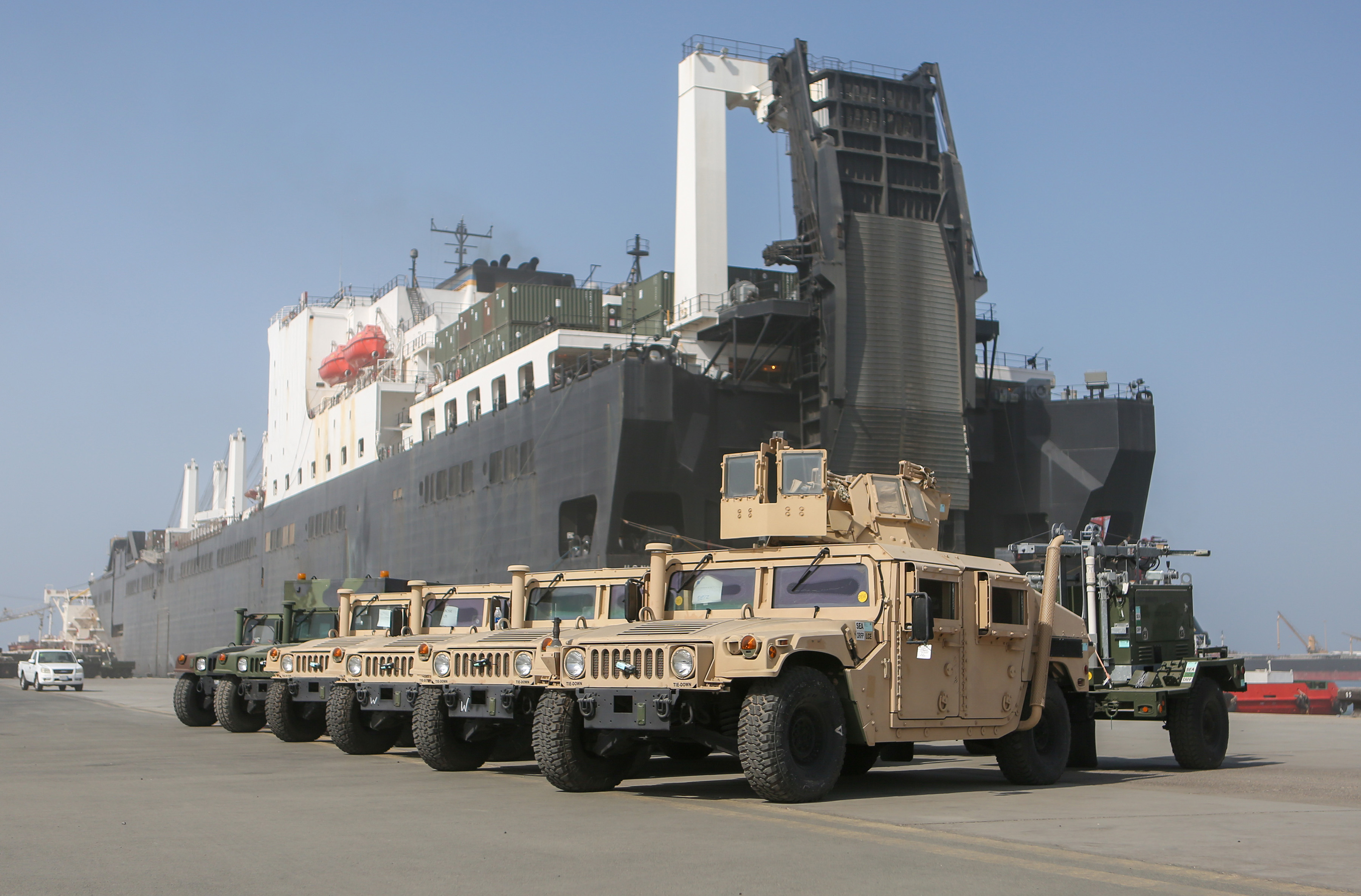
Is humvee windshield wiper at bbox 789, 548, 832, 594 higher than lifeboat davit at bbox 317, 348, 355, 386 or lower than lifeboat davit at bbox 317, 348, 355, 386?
lower

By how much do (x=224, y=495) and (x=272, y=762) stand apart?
78.5 metres

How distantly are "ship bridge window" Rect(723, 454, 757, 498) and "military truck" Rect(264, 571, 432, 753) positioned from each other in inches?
191

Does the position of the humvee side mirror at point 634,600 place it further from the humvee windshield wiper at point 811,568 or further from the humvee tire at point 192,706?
the humvee tire at point 192,706

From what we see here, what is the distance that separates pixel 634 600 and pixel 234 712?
11056mm

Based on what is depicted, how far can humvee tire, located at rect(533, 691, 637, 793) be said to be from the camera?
35.3 feet

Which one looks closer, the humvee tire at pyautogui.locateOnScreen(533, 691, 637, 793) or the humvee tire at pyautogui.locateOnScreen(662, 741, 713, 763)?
the humvee tire at pyautogui.locateOnScreen(533, 691, 637, 793)

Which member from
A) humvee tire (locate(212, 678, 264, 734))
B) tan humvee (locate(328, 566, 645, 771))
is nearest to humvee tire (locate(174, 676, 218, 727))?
humvee tire (locate(212, 678, 264, 734))

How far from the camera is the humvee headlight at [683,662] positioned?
988cm

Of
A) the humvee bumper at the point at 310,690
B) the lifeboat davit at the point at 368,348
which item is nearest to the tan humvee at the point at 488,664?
the humvee bumper at the point at 310,690

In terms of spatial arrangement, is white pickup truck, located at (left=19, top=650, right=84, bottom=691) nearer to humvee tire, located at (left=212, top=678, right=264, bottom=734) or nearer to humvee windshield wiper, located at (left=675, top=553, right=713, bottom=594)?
humvee tire, located at (left=212, top=678, right=264, bottom=734)

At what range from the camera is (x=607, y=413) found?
3225 cm

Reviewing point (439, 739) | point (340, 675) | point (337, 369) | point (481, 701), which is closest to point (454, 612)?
point (340, 675)

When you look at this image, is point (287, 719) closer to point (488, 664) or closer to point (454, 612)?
point (454, 612)

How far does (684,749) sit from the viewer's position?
1216cm
